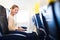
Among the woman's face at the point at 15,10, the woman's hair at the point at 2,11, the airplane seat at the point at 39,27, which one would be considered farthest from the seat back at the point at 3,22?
the airplane seat at the point at 39,27

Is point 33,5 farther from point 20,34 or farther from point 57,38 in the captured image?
point 57,38

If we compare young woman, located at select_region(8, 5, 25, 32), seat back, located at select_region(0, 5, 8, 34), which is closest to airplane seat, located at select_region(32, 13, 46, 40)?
young woman, located at select_region(8, 5, 25, 32)

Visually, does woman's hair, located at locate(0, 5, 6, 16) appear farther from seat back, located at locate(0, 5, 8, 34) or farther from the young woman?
the young woman

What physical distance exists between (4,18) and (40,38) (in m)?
0.86

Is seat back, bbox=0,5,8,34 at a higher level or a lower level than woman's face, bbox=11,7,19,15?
lower

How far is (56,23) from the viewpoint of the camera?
139 cm

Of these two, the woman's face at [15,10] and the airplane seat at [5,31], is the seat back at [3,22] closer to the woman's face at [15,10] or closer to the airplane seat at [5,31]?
the airplane seat at [5,31]

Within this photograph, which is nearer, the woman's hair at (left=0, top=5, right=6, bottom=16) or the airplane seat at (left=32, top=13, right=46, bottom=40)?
the airplane seat at (left=32, top=13, right=46, bottom=40)

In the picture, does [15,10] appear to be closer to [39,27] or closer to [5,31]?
[5,31]

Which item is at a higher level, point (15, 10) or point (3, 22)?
point (15, 10)

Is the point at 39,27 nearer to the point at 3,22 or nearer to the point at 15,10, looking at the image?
the point at 15,10

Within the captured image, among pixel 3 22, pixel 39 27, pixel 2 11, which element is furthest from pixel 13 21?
pixel 39 27

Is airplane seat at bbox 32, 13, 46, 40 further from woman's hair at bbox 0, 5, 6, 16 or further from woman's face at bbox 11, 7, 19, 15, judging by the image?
woman's hair at bbox 0, 5, 6, 16

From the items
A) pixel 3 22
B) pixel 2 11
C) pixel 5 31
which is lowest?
pixel 5 31
